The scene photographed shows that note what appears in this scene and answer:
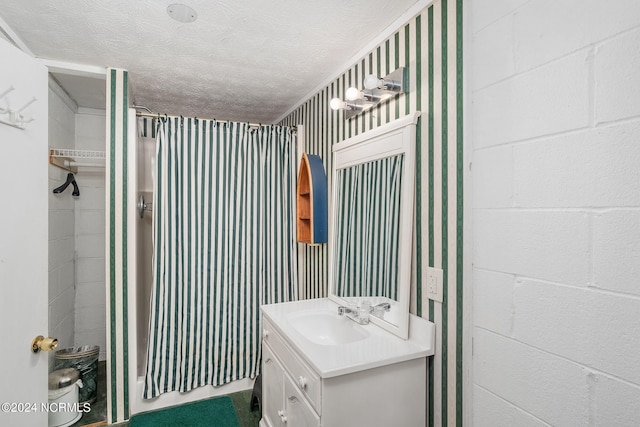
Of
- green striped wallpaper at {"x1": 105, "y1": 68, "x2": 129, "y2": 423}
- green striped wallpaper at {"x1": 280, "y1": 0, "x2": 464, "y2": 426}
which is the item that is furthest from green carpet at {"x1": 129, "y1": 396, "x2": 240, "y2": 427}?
green striped wallpaper at {"x1": 280, "y1": 0, "x2": 464, "y2": 426}

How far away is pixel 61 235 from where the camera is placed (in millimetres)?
2660

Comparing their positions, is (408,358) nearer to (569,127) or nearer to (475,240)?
(475,240)

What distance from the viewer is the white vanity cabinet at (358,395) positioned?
4.31 feet

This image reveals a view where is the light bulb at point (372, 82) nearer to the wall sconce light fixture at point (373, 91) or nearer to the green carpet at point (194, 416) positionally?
the wall sconce light fixture at point (373, 91)

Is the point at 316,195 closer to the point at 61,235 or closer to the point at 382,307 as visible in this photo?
the point at 382,307

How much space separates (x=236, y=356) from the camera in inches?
101

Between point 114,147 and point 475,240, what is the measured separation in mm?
2180

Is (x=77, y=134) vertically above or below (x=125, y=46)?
below

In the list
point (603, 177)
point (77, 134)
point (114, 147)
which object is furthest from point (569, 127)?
point (77, 134)

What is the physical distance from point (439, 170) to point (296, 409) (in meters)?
1.24

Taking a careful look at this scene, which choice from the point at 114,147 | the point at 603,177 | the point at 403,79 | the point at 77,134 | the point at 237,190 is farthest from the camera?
the point at 77,134

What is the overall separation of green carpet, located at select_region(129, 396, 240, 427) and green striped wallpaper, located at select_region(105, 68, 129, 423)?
0.57 feet

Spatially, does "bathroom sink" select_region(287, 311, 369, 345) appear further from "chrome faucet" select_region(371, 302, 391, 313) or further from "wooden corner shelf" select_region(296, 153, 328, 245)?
"wooden corner shelf" select_region(296, 153, 328, 245)

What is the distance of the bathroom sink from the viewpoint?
1.86 m
